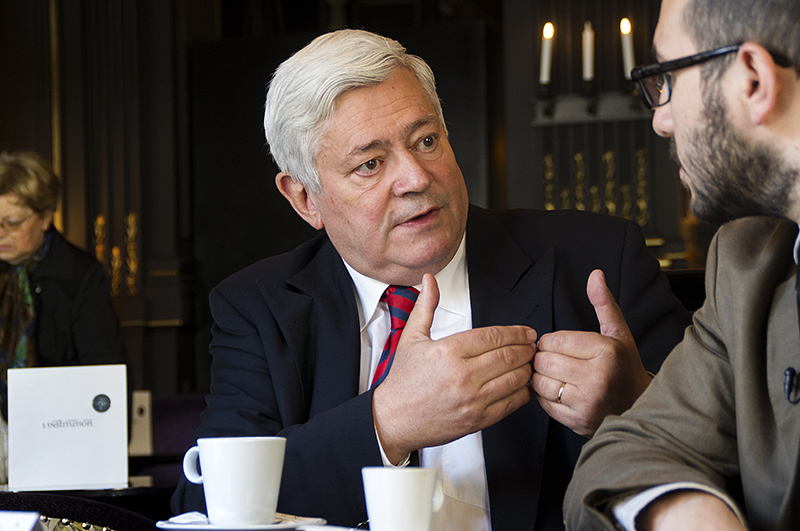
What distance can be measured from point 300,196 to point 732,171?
0.94 meters

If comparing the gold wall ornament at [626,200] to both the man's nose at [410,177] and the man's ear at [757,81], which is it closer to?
the man's nose at [410,177]

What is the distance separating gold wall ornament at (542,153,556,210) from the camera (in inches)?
155

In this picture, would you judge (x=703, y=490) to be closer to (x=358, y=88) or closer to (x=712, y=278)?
(x=712, y=278)

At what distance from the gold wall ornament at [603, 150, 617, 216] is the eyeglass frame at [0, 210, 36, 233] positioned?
2.59 m

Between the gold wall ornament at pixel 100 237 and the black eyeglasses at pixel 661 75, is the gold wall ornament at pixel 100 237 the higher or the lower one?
the lower one

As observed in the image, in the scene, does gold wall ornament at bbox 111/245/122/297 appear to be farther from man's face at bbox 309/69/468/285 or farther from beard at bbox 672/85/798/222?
beard at bbox 672/85/798/222

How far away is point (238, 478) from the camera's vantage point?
772 millimetres

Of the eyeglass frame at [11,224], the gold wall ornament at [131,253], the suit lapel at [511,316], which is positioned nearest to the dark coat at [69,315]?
the eyeglass frame at [11,224]

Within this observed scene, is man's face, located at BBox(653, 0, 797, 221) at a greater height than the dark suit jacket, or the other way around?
man's face, located at BBox(653, 0, 797, 221)

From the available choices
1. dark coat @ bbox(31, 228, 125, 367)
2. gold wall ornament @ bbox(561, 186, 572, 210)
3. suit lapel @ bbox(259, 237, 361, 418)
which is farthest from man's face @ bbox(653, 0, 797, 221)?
gold wall ornament @ bbox(561, 186, 572, 210)

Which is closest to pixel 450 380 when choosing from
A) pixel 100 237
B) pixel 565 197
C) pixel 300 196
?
pixel 300 196

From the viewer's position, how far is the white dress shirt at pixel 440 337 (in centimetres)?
125

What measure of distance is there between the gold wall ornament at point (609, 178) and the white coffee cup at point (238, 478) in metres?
3.37

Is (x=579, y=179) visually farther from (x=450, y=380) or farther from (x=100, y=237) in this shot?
(x=450, y=380)
